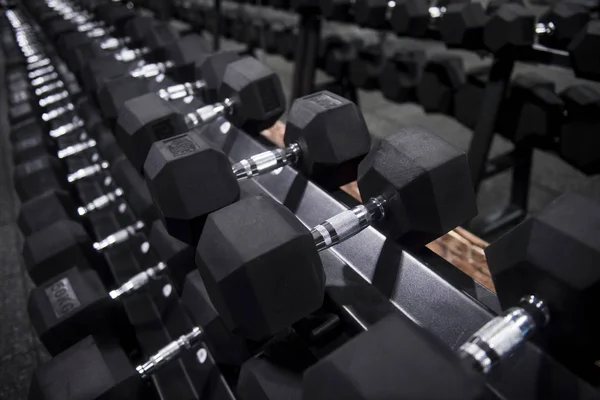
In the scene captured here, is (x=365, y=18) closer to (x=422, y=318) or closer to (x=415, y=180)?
(x=415, y=180)

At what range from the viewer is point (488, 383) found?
43 cm

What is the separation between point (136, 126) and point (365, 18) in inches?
41.7

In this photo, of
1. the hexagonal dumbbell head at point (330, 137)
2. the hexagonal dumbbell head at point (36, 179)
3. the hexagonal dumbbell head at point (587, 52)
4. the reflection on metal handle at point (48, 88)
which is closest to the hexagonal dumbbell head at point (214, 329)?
the hexagonal dumbbell head at point (330, 137)

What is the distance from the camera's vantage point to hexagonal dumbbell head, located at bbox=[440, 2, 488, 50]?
1211 millimetres

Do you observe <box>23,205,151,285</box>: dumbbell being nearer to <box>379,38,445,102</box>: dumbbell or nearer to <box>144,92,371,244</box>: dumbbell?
<box>144,92,371,244</box>: dumbbell

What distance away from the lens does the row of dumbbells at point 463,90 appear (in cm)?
117

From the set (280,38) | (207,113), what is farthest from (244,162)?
(280,38)

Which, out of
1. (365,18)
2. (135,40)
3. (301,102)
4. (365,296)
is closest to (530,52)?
(365,18)

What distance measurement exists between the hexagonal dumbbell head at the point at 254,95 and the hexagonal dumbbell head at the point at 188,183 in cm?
22

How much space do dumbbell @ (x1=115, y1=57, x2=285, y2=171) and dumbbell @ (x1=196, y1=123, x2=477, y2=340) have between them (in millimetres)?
323

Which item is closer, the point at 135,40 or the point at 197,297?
the point at 197,297

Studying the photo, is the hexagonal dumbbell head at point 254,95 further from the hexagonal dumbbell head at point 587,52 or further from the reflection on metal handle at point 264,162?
the hexagonal dumbbell head at point 587,52

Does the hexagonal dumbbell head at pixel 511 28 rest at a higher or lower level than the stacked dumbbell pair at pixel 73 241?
higher

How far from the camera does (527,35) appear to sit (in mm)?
1112
